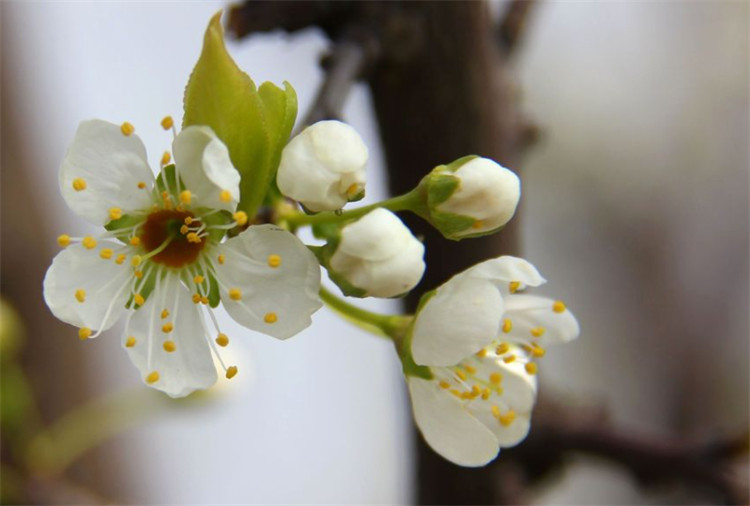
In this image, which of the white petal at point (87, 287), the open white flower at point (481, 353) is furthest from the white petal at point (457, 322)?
the white petal at point (87, 287)

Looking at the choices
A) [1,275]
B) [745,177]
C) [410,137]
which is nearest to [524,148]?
[410,137]

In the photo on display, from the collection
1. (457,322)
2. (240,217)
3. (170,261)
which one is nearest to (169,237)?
(170,261)

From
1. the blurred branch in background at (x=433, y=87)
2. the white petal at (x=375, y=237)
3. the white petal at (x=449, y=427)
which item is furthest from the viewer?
the blurred branch in background at (x=433, y=87)

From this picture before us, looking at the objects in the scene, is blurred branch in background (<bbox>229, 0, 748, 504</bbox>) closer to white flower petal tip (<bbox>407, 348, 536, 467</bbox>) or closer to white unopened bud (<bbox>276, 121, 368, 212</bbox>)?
white unopened bud (<bbox>276, 121, 368, 212</bbox>)

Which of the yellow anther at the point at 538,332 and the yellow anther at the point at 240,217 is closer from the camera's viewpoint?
the yellow anther at the point at 240,217

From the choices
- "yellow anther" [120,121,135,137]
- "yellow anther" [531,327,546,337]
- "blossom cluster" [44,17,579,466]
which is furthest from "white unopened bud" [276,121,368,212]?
"yellow anther" [531,327,546,337]

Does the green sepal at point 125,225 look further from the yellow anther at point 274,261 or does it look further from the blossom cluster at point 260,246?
the yellow anther at point 274,261

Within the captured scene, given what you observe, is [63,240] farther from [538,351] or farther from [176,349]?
[538,351]
